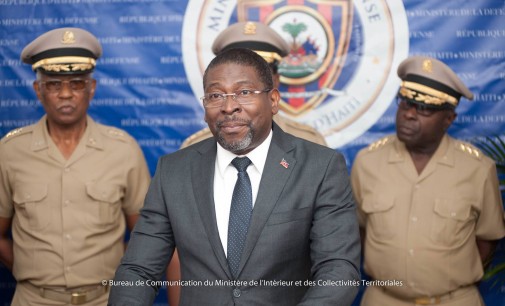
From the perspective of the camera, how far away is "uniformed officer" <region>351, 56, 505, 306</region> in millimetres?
3746

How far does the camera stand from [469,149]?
3.99m

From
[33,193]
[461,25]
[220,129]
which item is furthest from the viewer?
[461,25]

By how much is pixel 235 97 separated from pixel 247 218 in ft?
1.25

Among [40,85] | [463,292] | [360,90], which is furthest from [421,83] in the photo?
[40,85]

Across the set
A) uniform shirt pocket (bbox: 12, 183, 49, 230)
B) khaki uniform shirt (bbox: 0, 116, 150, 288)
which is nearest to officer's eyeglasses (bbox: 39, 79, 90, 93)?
khaki uniform shirt (bbox: 0, 116, 150, 288)

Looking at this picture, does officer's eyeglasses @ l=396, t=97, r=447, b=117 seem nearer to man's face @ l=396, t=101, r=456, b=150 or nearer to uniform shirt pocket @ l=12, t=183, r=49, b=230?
man's face @ l=396, t=101, r=456, b=150

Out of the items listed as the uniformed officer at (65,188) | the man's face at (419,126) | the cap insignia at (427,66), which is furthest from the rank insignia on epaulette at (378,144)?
the uniformed officer at (65,188)

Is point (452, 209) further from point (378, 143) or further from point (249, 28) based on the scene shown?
point (249, 28)

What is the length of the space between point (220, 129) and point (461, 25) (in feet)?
A: 8.11

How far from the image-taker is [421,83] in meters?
3.87

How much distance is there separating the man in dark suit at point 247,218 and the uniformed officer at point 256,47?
1.45m

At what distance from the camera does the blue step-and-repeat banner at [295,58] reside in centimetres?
432

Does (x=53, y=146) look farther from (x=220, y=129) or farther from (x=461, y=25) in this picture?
(x=461, y=25)

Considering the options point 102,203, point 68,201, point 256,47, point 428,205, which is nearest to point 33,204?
point 68,201
